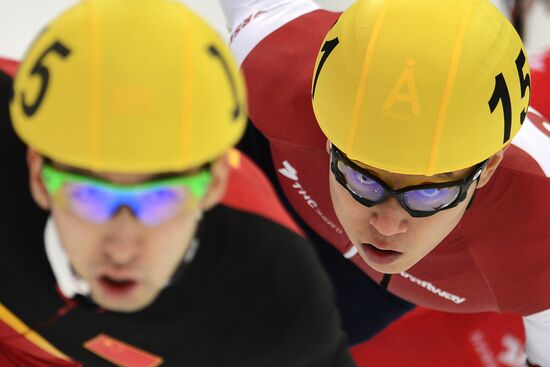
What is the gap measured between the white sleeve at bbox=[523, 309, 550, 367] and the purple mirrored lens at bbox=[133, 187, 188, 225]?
73cm

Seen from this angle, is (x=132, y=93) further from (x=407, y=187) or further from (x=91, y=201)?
(x=407, y=187)

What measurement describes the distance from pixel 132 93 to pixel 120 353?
422 mm

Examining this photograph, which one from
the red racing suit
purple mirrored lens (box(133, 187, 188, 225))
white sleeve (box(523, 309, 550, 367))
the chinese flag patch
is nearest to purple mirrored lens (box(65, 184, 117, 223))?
purple mirrored lens (box(133, 187, 188, 225))

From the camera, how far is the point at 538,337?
1.28 m

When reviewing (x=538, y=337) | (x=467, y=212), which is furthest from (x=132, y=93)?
(x=538, y=337)

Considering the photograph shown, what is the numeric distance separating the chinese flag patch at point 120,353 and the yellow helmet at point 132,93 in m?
0.34

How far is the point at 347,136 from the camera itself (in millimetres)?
960

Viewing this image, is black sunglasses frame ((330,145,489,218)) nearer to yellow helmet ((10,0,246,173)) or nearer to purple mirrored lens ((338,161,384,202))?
purple mirrored lens ((338,161,384,202))

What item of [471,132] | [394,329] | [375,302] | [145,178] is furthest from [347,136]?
[394,329]

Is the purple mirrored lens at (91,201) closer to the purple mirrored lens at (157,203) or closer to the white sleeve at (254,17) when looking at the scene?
the purple mirrored lens at (157,203)

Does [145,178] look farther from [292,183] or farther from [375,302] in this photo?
[375,302]

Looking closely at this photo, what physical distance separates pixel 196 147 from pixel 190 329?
317 millimetres

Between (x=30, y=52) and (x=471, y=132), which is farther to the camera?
(x=471, y=132)

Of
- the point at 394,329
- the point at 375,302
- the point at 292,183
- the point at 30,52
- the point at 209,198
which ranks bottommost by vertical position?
the point at 394,329
